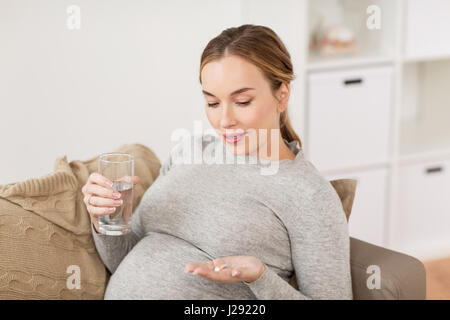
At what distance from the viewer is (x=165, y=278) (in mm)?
1439

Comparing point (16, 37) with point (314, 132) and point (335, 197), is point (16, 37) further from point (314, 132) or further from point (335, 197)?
point (335, 197)

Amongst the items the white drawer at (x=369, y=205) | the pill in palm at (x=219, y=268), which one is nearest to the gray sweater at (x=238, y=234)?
the pill in palm at (x=219, y=268)

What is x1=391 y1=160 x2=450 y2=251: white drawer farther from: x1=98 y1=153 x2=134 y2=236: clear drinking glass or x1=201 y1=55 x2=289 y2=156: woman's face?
x1=98 y1=153 x2=134 y2=236: clear drinking glass

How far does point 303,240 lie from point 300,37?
4.39 ft

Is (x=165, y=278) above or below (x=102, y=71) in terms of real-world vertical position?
below

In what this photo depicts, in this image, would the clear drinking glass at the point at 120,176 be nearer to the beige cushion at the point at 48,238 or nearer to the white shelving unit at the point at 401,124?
the beige cushion at the point at 48,238

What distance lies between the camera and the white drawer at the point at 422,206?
296 cm

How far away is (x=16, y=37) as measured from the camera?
90.2 inches

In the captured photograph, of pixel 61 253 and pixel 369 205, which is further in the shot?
pixel 369 205

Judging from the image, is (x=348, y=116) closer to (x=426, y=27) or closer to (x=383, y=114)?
(x=383, y=114)

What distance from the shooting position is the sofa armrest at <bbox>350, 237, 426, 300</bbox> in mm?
1441

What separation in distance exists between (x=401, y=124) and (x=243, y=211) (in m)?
1.94

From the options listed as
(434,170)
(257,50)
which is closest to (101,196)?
(257,50)
